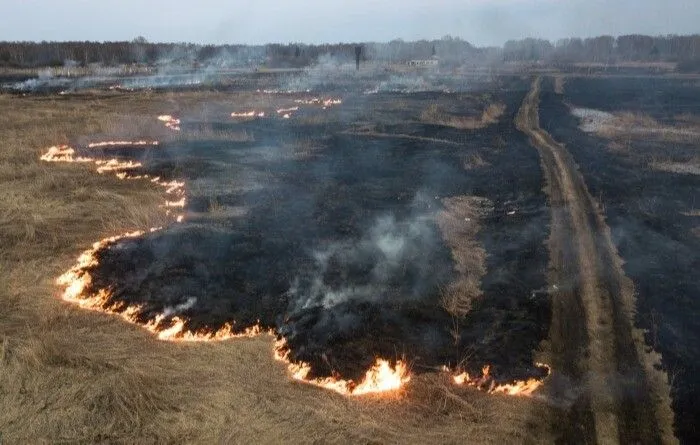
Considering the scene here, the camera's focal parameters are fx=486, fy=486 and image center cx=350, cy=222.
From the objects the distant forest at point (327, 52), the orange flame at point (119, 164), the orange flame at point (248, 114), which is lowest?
the orange flame at point (119, 164)

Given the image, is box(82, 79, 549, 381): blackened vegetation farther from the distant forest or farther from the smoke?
the distant forest

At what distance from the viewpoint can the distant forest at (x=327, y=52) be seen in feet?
279

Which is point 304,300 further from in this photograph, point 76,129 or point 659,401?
point 76,129

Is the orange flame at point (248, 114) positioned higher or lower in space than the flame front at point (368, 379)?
higher

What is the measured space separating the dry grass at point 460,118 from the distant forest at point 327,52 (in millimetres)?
62923

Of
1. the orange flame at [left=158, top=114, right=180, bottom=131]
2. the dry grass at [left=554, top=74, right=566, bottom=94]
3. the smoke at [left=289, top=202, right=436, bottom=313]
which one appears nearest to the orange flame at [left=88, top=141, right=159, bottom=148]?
the orange flame at [left=158, top=114, right=180, bottom=131]

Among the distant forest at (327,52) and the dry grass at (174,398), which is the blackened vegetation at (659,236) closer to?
the dry grass at (174,398)

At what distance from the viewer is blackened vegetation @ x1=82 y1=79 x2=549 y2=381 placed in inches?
340

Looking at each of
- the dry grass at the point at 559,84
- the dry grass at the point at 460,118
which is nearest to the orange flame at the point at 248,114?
the dry grass at the point at 460,118

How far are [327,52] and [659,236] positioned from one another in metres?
131

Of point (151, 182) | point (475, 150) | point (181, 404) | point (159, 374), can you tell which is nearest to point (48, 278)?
point (159, 374)

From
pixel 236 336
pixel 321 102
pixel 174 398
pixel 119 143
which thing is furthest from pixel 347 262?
pixel 321 102

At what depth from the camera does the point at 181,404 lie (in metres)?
6.93

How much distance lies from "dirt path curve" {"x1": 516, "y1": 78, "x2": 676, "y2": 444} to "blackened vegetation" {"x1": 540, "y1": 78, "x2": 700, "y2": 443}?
28 cm
